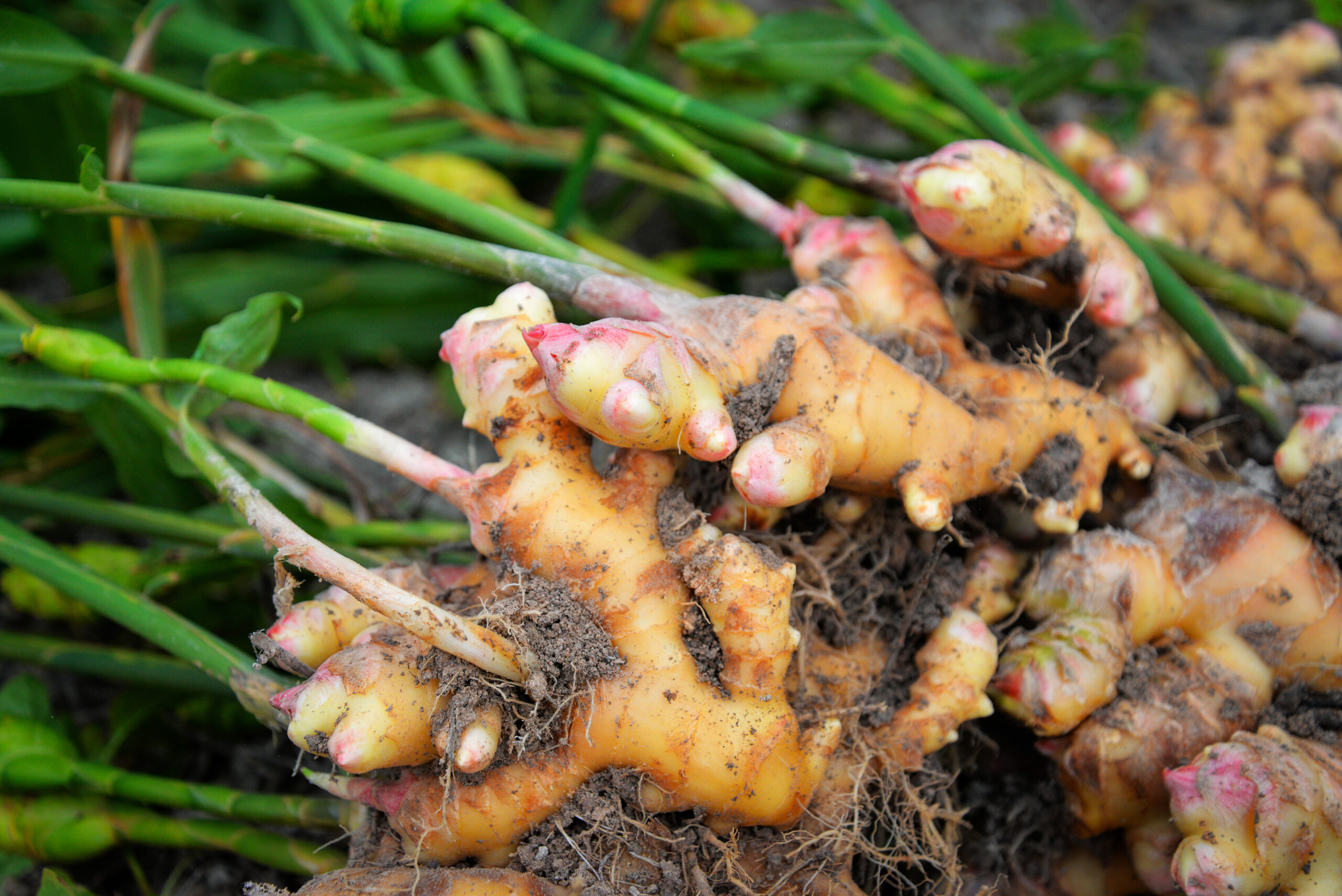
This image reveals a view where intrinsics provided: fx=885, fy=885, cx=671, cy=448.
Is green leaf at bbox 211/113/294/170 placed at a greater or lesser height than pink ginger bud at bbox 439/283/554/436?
greater

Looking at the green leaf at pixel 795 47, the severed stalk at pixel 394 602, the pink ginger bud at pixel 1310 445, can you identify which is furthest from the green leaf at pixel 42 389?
the pink ginger bud at pixel 1310 445

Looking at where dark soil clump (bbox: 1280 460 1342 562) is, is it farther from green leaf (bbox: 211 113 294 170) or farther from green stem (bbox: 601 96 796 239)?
green leaf (bbox: 211 113 294 170)

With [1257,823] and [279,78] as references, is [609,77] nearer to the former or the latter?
[279,78]

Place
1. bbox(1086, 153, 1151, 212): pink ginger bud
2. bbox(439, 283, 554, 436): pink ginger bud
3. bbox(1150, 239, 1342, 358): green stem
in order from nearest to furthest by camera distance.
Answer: bbox(439, 283, 554, 436): pink ginger bud → bbox(1150, 239, 1342, 358): green stem → bbox(1086, 153, 1151, 212): pink ginger bud

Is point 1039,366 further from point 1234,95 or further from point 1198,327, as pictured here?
point 1234,95

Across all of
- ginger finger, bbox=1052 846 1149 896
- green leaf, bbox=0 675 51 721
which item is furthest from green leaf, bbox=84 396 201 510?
ginger finger, bbox=1052 846 1149 896

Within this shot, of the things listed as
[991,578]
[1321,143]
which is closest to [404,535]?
[991,578]
